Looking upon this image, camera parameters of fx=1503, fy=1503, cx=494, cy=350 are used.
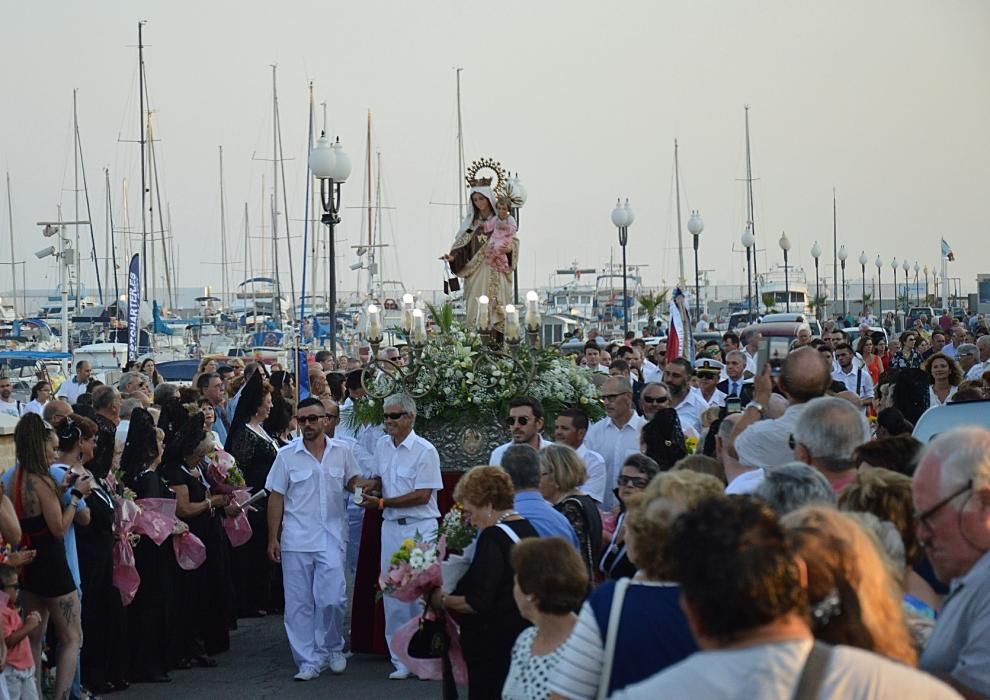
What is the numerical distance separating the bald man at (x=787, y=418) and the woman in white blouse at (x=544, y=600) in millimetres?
1998

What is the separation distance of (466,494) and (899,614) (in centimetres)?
391

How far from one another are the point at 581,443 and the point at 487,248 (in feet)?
12.5

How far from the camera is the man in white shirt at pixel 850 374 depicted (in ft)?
58.0

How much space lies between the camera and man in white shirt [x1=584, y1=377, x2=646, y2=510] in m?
11.7

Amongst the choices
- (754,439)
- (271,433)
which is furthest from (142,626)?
(754,439)

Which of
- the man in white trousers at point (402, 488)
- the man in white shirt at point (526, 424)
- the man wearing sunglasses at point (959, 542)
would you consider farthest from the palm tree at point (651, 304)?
the man wearing sunglasses at point (959, 542)

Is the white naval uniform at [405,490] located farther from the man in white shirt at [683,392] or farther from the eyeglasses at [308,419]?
the man in white shirt at [683,392]

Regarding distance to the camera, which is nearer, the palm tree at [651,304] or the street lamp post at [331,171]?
the street lamp post at [331,171]

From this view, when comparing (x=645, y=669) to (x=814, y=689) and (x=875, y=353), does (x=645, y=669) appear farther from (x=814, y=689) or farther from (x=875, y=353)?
(x=875, y=353)

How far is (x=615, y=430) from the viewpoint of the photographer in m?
11.8

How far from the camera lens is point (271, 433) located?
555 inches

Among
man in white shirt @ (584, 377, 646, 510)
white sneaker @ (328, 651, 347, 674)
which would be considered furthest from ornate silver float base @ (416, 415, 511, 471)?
white sneaker @ (328, 651, 347, 674)

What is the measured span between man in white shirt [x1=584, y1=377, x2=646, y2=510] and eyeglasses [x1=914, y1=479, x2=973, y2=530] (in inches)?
285

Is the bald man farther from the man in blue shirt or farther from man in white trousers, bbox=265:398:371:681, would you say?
man in white trousers, bbox=265:398:371:681
